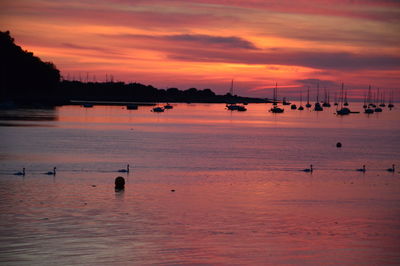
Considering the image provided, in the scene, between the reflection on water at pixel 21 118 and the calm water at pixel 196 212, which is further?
the reflection on water at pixel 21 118

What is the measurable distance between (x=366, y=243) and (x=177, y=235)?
8497mm

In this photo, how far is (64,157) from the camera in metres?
61.8

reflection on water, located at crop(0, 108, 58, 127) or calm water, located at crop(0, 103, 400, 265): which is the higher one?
reflection on water, located at crop(0, 108, 58, 127)

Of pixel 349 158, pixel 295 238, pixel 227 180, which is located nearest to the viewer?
pixel 295 238

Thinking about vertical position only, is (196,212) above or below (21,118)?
below

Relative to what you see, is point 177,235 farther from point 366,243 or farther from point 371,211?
point 371,211

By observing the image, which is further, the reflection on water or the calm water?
the reflection on water

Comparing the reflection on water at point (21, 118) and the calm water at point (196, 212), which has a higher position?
the reflection on water at point (21, 118)

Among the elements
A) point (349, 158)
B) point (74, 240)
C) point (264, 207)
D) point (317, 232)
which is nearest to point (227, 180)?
point (264, 207)

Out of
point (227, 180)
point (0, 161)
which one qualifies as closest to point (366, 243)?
point (227, 180)

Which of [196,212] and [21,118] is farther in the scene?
[21,118]

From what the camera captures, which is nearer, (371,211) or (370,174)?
(371,211)

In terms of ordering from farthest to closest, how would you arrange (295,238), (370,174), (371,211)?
(370,174) → (371,211) → (295,238)

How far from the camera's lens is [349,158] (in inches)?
2749
